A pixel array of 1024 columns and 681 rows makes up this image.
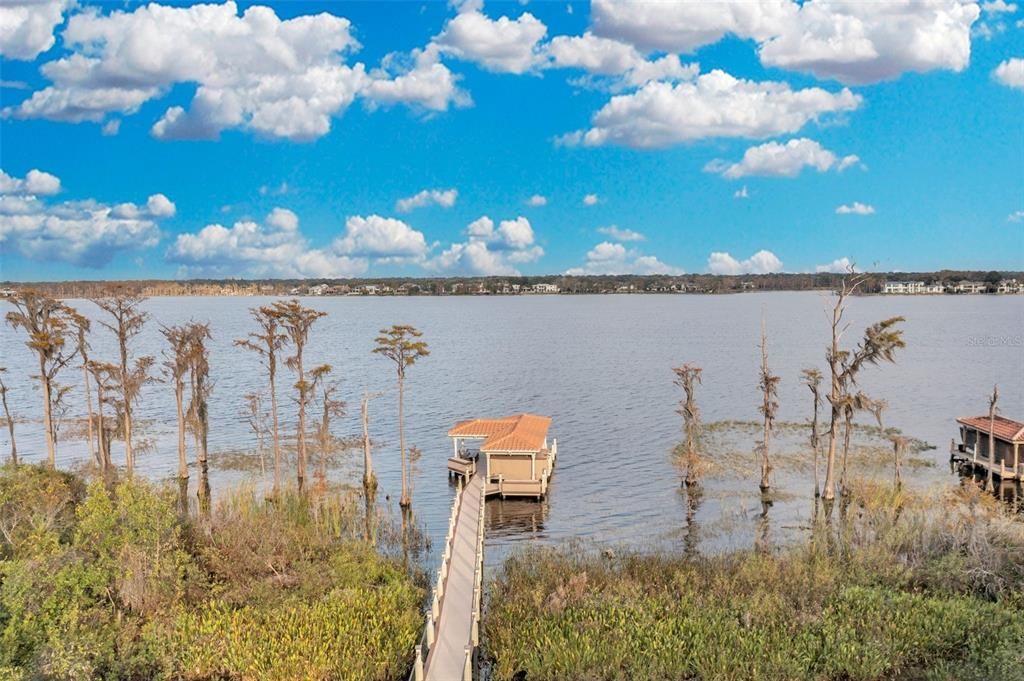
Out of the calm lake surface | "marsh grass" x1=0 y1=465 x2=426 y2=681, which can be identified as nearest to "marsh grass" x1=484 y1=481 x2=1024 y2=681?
"marsh grass" x1=0 y1=465 x2=426 y2=681

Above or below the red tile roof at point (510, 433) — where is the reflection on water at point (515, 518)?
below

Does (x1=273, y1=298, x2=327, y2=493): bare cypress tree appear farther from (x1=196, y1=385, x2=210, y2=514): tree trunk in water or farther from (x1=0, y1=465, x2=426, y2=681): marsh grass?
(x1=0, y1=465, x2=426, y2=681): marsh grass

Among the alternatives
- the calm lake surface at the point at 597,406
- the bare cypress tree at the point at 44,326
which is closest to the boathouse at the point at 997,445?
the calm lake surface at the point at 597,406

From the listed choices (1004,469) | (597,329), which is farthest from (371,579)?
(597,329)

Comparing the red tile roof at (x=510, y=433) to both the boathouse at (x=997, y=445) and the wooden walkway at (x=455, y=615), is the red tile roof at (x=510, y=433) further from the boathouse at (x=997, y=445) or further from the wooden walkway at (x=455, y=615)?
the boathouse at (x=997, y=445)

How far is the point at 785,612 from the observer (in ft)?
60.3

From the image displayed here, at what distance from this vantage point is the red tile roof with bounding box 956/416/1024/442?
35.2 metres

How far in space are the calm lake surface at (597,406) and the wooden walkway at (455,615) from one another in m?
2.64

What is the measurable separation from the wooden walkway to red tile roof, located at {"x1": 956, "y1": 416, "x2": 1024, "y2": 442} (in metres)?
26.4

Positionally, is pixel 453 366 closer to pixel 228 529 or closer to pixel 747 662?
pixel 228 529

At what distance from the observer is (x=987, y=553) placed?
20.4 meters

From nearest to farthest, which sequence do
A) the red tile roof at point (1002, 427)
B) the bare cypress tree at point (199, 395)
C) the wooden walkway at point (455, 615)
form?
the wooden walkway at point (455, 615) → the bare cypress tree at point (199, 395) → the red tile roof at point (1002, 427)

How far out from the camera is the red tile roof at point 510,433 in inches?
1415

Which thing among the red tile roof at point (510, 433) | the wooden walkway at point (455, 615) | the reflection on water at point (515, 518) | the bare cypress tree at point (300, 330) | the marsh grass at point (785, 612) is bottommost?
the reflection on water at point (515, 518)
